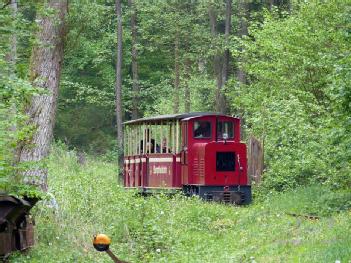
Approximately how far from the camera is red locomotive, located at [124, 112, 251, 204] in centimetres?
2400

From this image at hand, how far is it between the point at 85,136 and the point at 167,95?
7.16m

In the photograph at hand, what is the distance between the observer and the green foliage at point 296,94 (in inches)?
800

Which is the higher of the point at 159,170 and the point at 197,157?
the point at 197,157

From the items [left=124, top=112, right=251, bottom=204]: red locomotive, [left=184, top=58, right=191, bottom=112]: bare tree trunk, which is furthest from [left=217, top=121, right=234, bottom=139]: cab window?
[left=184, top=58, right=191, bottom=112]: bare tree trunk

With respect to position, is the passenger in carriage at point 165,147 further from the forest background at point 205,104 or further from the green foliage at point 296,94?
the green foliage at point 296,94

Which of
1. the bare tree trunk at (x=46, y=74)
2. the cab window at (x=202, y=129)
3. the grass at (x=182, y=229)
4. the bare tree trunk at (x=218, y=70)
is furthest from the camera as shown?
the bare tree trunk at (x=218, y=70)

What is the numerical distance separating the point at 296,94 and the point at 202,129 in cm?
309

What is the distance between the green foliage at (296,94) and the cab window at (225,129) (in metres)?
0.82

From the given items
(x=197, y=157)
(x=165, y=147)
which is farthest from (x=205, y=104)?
(x=197, y=157)

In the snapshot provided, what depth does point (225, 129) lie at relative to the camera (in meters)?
25.2

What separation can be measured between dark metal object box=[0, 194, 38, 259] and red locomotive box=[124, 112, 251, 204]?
1101cm

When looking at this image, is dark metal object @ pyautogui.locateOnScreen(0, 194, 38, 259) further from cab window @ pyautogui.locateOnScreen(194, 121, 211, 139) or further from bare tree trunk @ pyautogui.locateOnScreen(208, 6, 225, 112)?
bare tree trunk @ pyautogui.locateOnScreen(208, 6, 225, 112)

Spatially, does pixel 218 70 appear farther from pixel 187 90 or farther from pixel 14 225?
pixel 14 225

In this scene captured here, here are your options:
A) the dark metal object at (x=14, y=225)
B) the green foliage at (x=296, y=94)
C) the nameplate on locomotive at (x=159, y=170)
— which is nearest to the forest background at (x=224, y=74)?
the green foliage at (x=296, y=94)
